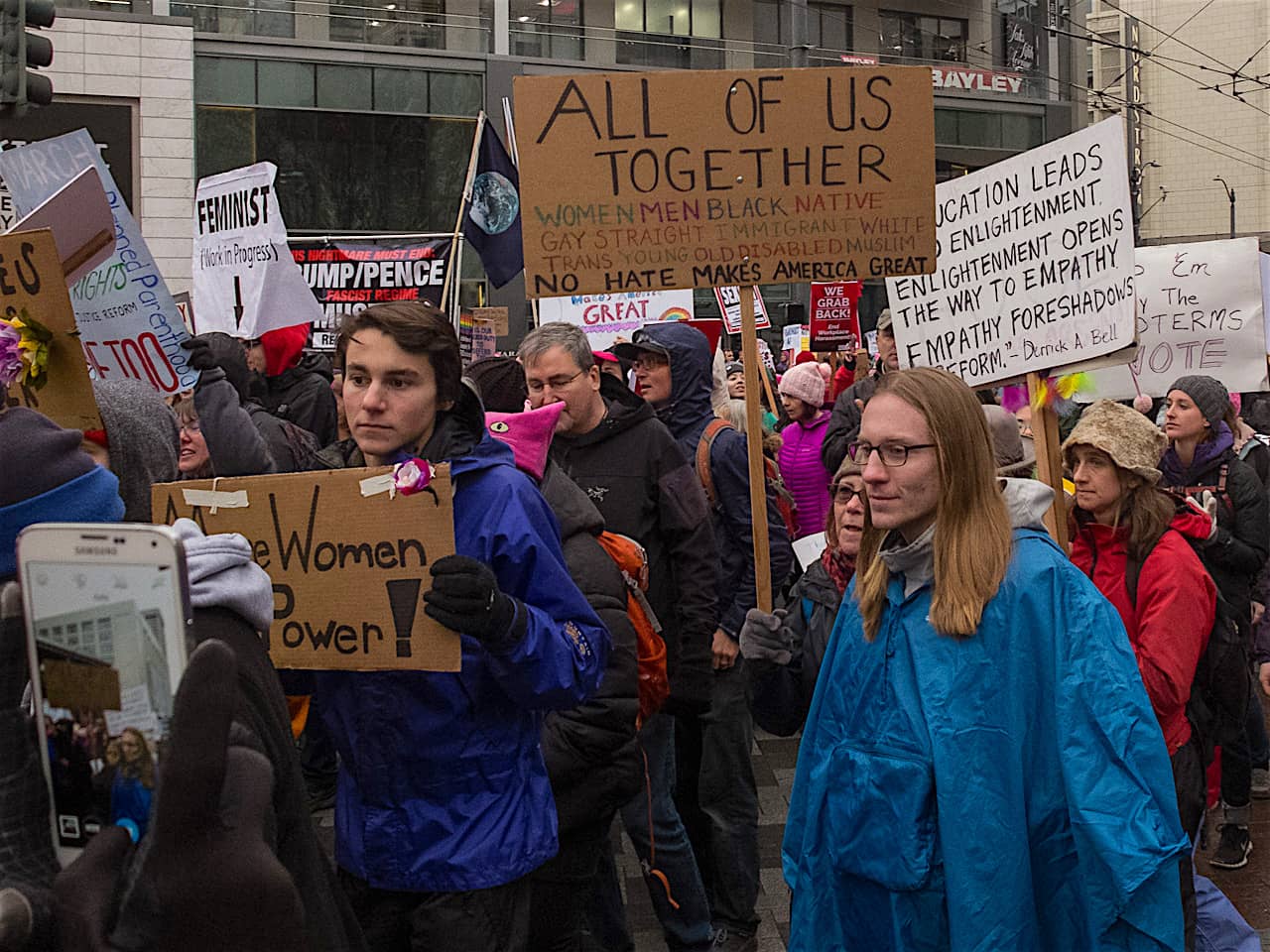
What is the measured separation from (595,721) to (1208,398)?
14.9 ft

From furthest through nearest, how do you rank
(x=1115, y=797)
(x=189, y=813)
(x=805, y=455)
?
1. (x=805, y=455)
2. (x=1115, y=797)
3. (x=189, y=813)

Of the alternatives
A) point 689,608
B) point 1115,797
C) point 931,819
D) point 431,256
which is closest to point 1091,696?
point 1115,797

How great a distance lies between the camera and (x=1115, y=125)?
4.57 metres

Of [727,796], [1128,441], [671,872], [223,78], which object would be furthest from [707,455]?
[223,78]

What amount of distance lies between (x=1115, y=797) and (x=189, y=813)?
5.73 ft

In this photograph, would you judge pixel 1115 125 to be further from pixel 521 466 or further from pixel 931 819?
pixel 931 819

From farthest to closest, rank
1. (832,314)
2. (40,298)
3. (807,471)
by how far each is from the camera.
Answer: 1. (832,314)
2. (807,471)
3. (40,298)

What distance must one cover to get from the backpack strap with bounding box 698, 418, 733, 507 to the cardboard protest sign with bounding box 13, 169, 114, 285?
2.45 meters

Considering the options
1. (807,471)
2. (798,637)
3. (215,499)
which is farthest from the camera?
(807,471)

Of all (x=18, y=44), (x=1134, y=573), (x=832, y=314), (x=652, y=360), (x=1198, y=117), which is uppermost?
(x=1198, y=117)

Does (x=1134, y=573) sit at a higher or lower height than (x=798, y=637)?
higher

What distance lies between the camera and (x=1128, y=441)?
4.45m

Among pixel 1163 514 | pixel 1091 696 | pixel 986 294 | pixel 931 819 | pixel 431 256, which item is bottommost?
pixel 931 819

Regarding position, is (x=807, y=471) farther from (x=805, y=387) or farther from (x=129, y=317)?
(x=129, y=317)
